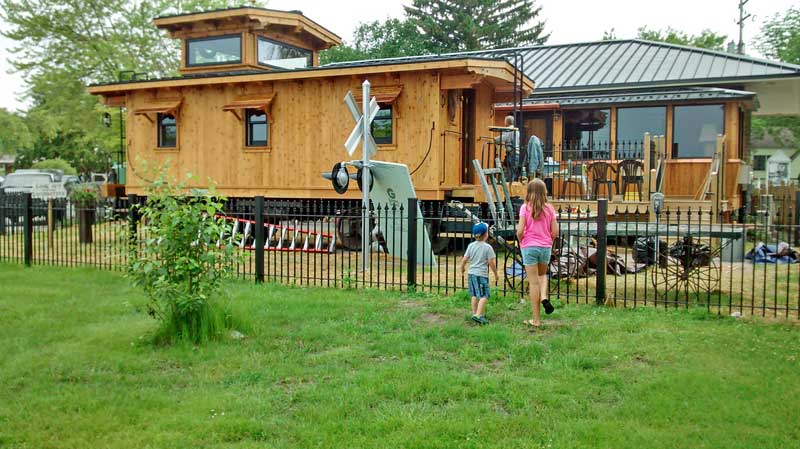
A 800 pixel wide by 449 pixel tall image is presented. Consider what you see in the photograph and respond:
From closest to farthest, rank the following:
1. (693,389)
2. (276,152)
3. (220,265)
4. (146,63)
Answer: (693,389), (220,265), (276,152), (146,63)

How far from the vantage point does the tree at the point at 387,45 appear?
154 feet

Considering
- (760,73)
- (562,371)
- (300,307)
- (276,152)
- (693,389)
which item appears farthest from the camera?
(760,73)

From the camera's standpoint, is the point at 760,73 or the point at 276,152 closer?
the point at 276,152

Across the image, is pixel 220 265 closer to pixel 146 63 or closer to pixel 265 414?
pixel 265 414

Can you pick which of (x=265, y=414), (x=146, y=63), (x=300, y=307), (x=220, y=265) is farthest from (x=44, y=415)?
(x=146, y=63)

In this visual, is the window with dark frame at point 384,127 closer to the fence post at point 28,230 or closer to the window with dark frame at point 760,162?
the fence post at point 28,230

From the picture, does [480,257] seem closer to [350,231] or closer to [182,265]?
[182,265]

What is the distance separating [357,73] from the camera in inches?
580

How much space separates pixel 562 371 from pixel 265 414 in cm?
246

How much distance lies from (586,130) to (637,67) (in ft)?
10.4

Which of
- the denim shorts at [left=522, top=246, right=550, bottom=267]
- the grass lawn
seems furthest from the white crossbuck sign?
the denim shorts at [left=522, top=246, right=550, bottom=267]

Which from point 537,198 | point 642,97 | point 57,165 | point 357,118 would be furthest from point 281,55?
point 57,165

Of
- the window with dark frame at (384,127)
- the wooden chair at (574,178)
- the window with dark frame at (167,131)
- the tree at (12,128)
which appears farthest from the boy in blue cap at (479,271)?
the tree at (12,128)

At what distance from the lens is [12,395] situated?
529cm
